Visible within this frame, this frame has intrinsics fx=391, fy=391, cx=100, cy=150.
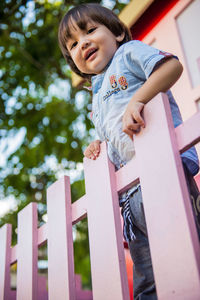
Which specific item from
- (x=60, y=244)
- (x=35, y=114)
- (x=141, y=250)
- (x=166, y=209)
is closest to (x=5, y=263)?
(x=60, y=244)

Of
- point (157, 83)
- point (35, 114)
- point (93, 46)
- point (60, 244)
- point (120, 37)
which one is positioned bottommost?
point (60, 244)

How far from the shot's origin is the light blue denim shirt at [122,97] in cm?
146

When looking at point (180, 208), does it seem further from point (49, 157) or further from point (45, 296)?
point (49, 157)

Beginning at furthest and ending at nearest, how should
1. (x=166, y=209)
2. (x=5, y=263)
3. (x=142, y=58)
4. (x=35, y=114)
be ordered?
(x=35, y=114) < (x=5, y=263) < (x=142, y=58) < (x=166, y=209)

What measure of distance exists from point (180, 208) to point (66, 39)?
44.9 inches

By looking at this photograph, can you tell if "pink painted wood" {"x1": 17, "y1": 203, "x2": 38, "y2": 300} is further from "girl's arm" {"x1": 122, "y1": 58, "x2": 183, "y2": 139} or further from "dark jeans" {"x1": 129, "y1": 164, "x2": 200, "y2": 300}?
"girl's arm" {"x1": 122, "y1": 58, "x2": 183, "y2": 139}

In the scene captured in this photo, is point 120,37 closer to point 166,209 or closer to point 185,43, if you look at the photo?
point 185,43

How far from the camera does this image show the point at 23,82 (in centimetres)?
583

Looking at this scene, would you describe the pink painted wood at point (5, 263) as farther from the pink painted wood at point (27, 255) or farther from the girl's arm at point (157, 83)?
the girl's arm at point (157, 83)

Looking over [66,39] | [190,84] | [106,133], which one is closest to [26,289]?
[106,133]

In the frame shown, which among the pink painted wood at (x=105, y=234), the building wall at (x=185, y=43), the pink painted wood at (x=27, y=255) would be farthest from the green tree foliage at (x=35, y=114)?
the pink painted wood at (x=105, y=234)

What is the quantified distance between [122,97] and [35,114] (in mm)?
4429

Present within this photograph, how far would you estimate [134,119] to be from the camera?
4.33ft

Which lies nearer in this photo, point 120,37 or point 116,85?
point 116,85
